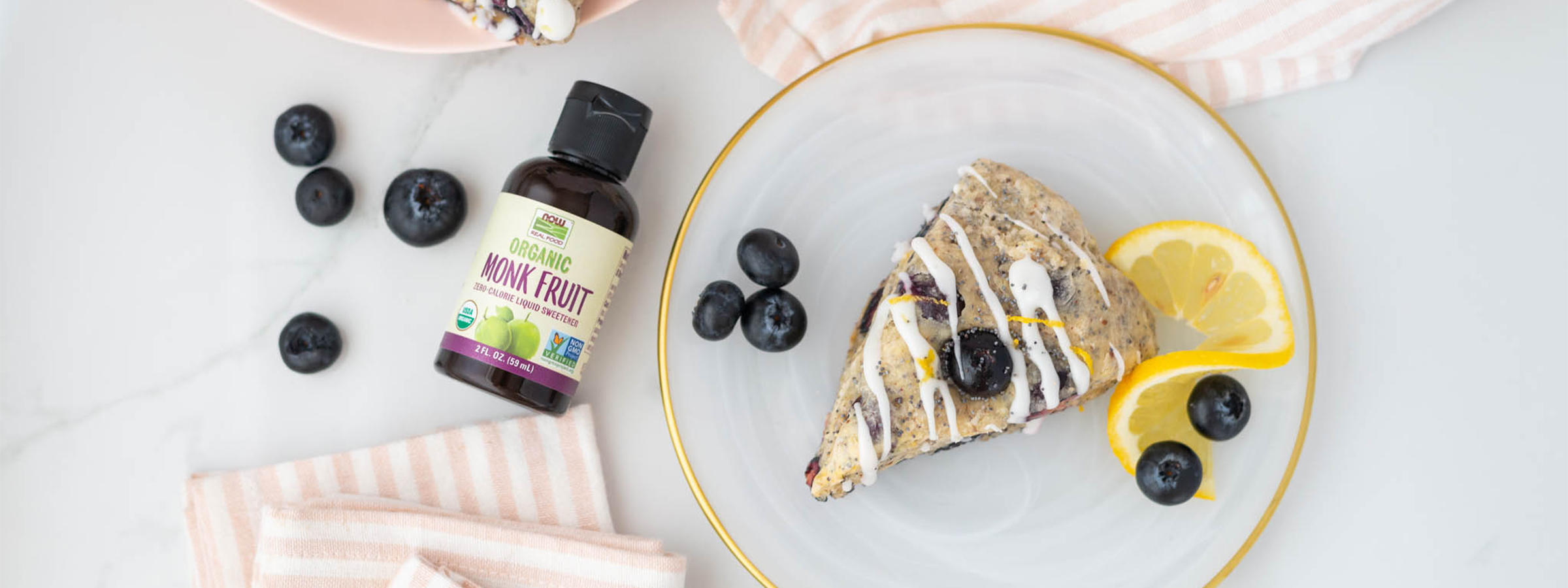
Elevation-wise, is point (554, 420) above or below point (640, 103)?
below

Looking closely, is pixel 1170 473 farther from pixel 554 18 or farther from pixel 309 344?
pixel 309 344

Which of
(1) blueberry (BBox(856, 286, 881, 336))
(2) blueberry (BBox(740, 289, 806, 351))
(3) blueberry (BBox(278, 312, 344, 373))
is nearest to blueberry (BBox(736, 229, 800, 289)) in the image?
(2) blueberry (BBox(740, 289, 806, 351))

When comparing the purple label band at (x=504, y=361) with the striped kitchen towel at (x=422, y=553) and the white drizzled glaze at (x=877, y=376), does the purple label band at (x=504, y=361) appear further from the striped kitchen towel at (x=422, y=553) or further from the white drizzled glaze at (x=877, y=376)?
the white drizzled glaze at (x=877, y=376)

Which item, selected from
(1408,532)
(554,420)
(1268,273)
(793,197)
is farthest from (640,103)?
(1408,532)

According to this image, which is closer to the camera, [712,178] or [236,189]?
[712,178]

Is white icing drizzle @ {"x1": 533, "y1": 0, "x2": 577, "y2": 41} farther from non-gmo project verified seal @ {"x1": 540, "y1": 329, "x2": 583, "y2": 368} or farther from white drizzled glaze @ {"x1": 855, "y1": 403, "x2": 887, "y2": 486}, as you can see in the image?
white drizzled glaze @ {"x1": 855, "y1": 403, "x2": 887, "y2": 486}

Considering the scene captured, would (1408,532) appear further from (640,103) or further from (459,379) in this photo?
(459,379)

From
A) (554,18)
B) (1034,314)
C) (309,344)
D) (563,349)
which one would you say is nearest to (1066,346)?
(1034,314)
